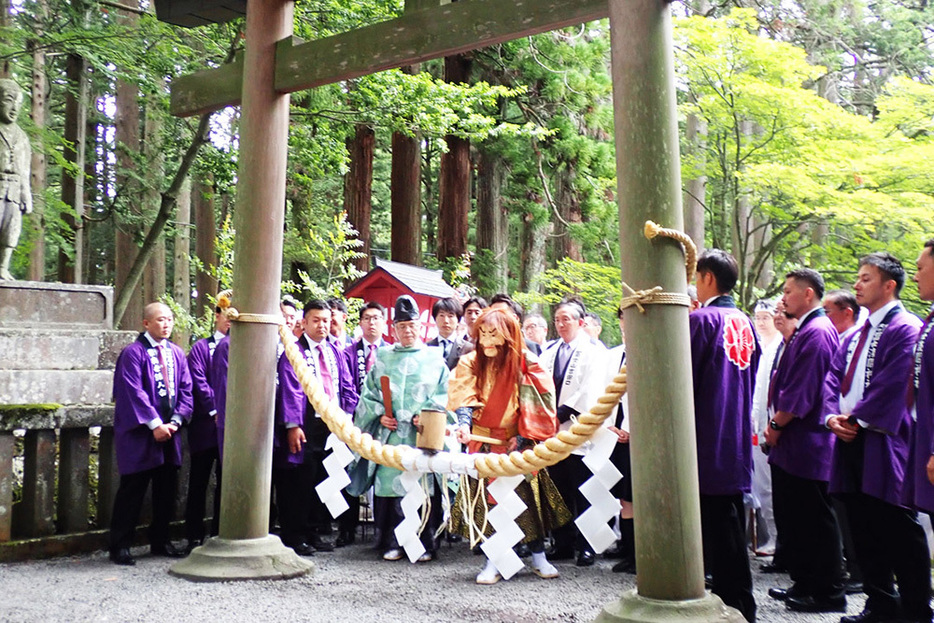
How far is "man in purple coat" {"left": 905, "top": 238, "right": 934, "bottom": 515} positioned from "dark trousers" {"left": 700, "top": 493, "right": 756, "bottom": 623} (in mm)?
749

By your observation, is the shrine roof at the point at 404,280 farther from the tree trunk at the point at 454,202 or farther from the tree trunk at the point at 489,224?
the tree trunk at the point at 489,224

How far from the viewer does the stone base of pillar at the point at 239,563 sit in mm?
4770

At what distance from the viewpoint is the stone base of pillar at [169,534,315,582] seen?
188 inches

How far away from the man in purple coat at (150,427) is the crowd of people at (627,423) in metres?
0.01

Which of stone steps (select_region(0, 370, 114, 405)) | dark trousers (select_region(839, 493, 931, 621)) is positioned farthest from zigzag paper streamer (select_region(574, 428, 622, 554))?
stone steps (select_region(0, 370, 114, 405))

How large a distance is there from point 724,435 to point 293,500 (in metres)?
3.48

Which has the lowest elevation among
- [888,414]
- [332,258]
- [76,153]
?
[888,414]

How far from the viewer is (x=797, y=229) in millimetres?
12469

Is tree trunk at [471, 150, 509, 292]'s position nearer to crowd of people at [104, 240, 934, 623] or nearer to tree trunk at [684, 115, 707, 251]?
tree trunk at [684, 115, 707, 251]

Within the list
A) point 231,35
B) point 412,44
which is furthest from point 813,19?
point 412,44

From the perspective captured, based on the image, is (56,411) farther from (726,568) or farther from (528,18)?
(726,568)

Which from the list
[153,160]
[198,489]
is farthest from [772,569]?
[153,160]

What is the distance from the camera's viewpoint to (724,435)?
154 inches

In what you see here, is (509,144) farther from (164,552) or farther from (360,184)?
(164,552)
